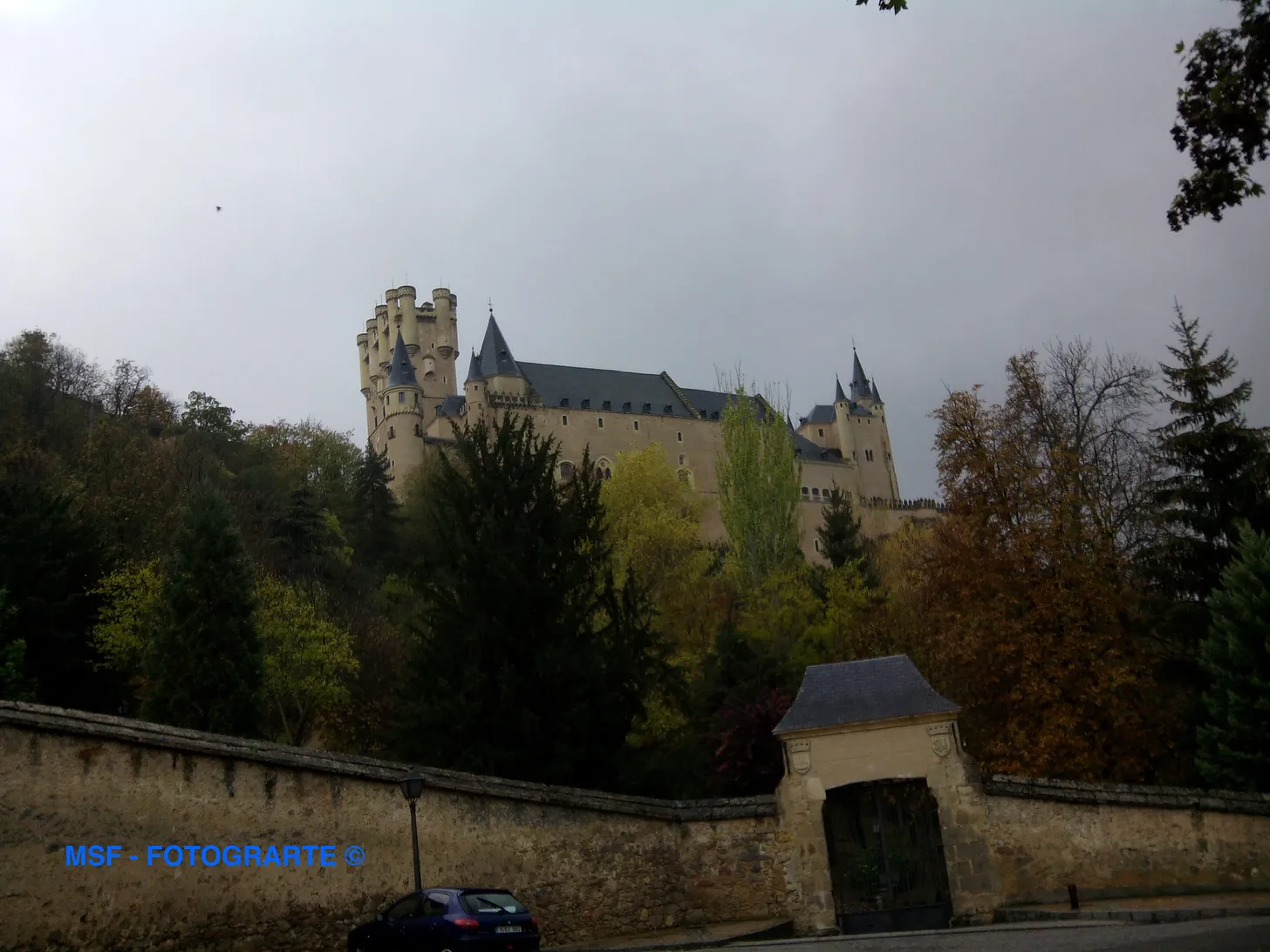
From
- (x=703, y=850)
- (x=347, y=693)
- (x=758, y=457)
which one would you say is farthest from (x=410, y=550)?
(x=703, y=850)

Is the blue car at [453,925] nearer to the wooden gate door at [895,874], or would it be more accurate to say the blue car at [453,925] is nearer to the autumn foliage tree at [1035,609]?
the wooden gate door at [895,874]

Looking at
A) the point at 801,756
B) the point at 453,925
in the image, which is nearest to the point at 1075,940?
the point at 801,756

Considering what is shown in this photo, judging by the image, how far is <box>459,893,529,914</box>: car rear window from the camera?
1179cm

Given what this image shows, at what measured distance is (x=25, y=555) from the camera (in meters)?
27.1

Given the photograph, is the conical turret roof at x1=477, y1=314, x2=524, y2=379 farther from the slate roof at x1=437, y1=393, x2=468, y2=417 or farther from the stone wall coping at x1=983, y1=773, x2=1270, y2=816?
the stone wall coping at x1=983, y1=773, x2=1270, y2=816

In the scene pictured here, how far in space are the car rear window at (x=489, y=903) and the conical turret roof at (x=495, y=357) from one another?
271 feet

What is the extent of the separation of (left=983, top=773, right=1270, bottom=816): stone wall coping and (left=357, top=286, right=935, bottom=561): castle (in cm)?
6392

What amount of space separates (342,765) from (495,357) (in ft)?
273

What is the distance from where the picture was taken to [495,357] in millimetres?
95188

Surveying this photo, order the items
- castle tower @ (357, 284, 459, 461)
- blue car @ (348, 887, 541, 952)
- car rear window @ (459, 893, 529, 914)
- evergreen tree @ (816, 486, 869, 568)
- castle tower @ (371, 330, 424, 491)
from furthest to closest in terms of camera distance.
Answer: castle tower @ (357, 284, 459, 461) → castle tower @ (371, 330, 424, 491) → evergreen tree @ (816, 486, 869, 568) → car rear window @ (459, 893, 529, 914) → blue car @ (348, 887, 541, 952)

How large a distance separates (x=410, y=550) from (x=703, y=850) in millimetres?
40579

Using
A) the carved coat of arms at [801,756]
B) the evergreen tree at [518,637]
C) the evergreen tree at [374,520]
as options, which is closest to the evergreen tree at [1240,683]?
the carved coat of arms at [801,756]

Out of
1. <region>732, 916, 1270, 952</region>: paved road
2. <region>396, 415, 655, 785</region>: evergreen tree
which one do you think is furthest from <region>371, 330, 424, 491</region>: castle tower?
<region>732, 916, 1270, 952</region>: paved road

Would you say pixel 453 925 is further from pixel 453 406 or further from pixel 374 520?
pixel 453 406
